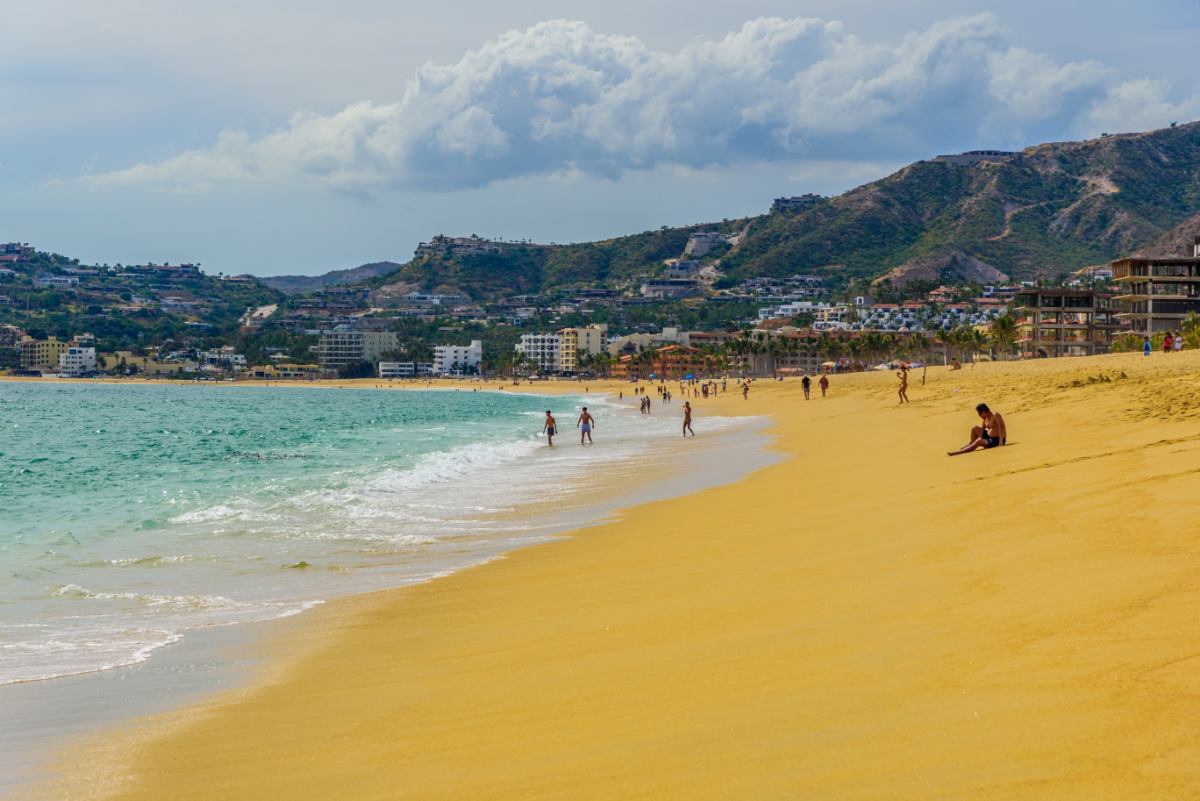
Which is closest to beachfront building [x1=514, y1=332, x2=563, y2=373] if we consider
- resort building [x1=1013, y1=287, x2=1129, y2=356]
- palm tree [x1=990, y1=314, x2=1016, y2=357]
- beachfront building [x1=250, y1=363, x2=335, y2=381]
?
beachfront building [x1=250, y1=363, x2=335, y2=381]

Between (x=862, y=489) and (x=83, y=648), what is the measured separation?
343 inches

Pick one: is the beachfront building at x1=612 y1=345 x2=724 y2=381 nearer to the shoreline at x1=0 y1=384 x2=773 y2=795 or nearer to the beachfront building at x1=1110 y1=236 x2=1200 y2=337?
the beachfront building at x1=1110 y1=236 x2=1200 y2=337

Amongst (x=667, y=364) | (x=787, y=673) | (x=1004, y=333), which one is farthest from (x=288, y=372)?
(x=787, y=673)

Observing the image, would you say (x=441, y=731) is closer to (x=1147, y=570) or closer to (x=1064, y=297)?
(x=1147, y=570)

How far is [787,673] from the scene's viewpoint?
4.78 metres

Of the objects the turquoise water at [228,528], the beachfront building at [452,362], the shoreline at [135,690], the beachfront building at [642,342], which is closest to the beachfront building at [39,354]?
the beachfront building at [452,362]

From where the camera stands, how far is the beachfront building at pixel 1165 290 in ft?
251

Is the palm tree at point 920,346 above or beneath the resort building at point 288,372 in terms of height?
above

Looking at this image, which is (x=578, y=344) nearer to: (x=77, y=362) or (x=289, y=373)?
(x=289, y=373)

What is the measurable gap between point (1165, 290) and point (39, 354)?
20409 centimetres

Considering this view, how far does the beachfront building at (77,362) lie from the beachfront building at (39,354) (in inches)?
151

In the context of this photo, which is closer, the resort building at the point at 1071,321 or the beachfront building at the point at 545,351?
the resort building at the point at 1071,321

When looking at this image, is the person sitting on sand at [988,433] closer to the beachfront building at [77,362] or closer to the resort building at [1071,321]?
the resort building at [1071,321]

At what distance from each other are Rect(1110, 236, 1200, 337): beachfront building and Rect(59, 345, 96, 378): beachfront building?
184 m
